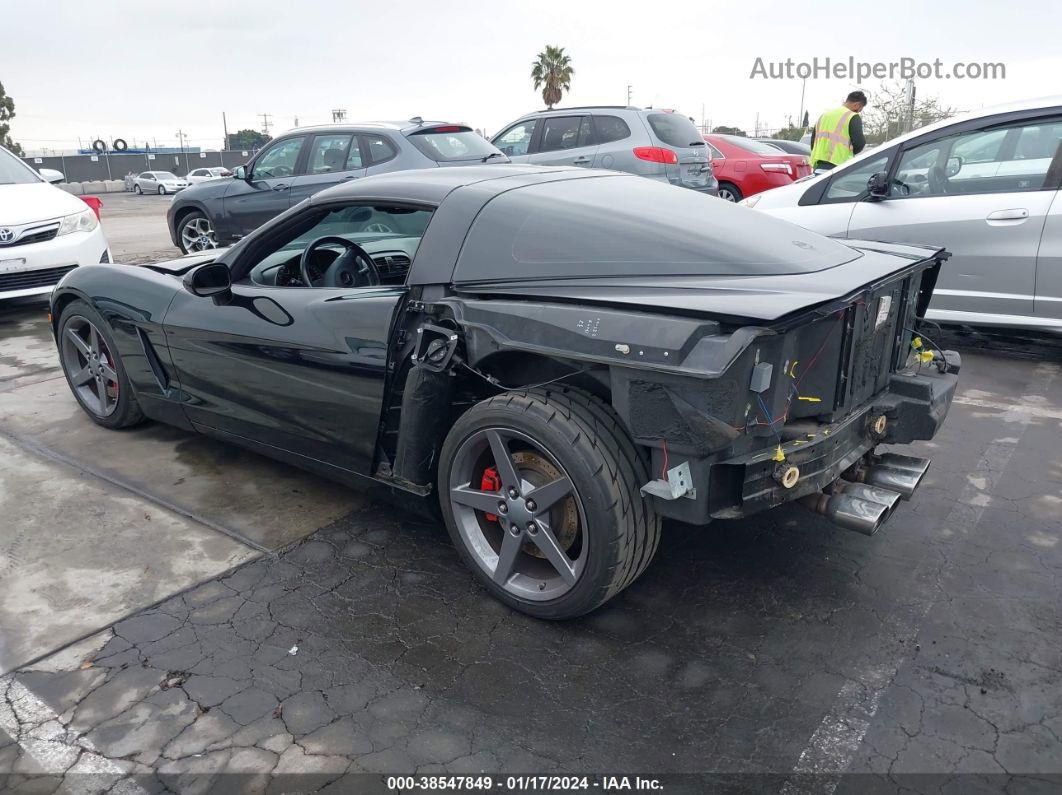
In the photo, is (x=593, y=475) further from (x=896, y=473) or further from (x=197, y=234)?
(x=197, y=234)

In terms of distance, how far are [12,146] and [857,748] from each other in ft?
198

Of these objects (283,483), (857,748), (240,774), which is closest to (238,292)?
(283,483)

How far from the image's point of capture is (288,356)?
3.46 metres

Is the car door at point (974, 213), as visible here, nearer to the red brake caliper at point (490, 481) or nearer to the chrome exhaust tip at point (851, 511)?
the chrome exhaust tip at point (851, 511)

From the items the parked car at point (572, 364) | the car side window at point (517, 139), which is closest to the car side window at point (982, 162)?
the parked car at point (572, 364)

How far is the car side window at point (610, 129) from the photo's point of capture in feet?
33.3

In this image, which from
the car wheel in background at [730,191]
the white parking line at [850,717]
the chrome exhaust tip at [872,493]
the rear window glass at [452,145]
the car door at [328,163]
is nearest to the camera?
the white parking line at [850,717]

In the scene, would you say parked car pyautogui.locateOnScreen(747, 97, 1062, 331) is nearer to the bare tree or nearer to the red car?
the red car

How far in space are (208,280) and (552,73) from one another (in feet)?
148

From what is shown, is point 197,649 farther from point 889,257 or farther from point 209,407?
point 889,257

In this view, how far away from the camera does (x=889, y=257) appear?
328cm

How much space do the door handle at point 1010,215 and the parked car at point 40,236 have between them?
7.47 m

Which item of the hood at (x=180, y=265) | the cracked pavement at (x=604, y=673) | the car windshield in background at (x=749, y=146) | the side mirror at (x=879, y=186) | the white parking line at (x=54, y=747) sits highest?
the car windshield in background at (x=749, y=146)

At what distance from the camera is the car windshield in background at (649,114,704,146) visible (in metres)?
10.2
